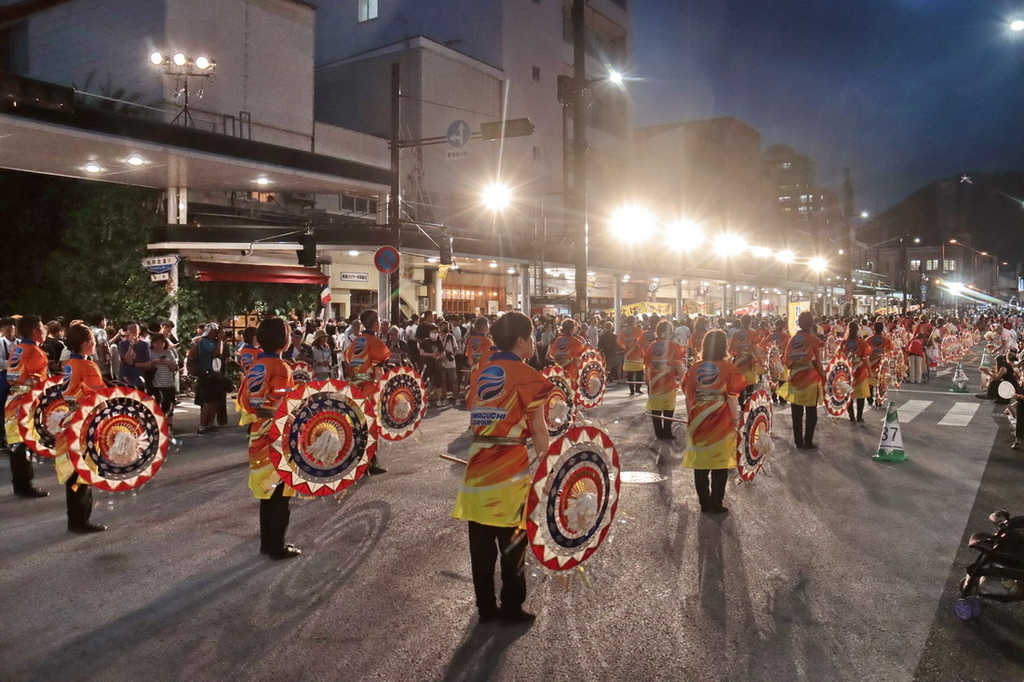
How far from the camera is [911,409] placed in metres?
16.1

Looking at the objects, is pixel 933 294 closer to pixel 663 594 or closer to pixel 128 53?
pixel 128 53

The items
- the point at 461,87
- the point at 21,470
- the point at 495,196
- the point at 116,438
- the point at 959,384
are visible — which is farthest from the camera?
the point at 495,196

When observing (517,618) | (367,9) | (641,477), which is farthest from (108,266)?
(367,9)

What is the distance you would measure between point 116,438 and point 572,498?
15.4 feet

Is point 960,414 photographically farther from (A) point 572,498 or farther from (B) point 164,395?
(B) point 164,395

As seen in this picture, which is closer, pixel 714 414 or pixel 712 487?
pixel 714 414

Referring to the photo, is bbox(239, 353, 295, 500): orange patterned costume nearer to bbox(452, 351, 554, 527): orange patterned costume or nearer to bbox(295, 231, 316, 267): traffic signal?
bbox(452, 351, 554, 527): orange patterned costume

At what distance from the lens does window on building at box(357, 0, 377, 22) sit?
40750 millimetres

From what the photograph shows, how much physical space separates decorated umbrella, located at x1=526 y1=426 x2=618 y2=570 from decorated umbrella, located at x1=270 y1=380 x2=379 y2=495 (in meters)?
2.56

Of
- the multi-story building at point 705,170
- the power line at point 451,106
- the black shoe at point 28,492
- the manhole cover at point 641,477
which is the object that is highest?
the multi-story building at point 705,170

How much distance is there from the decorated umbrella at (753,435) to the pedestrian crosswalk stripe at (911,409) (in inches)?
311

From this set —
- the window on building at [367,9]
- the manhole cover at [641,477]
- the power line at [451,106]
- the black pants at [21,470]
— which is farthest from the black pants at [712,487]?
the window on building at [367,9]

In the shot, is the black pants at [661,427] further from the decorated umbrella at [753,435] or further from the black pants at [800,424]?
the decorated umbrella at [753,435]

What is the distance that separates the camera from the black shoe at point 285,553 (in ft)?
20.1
